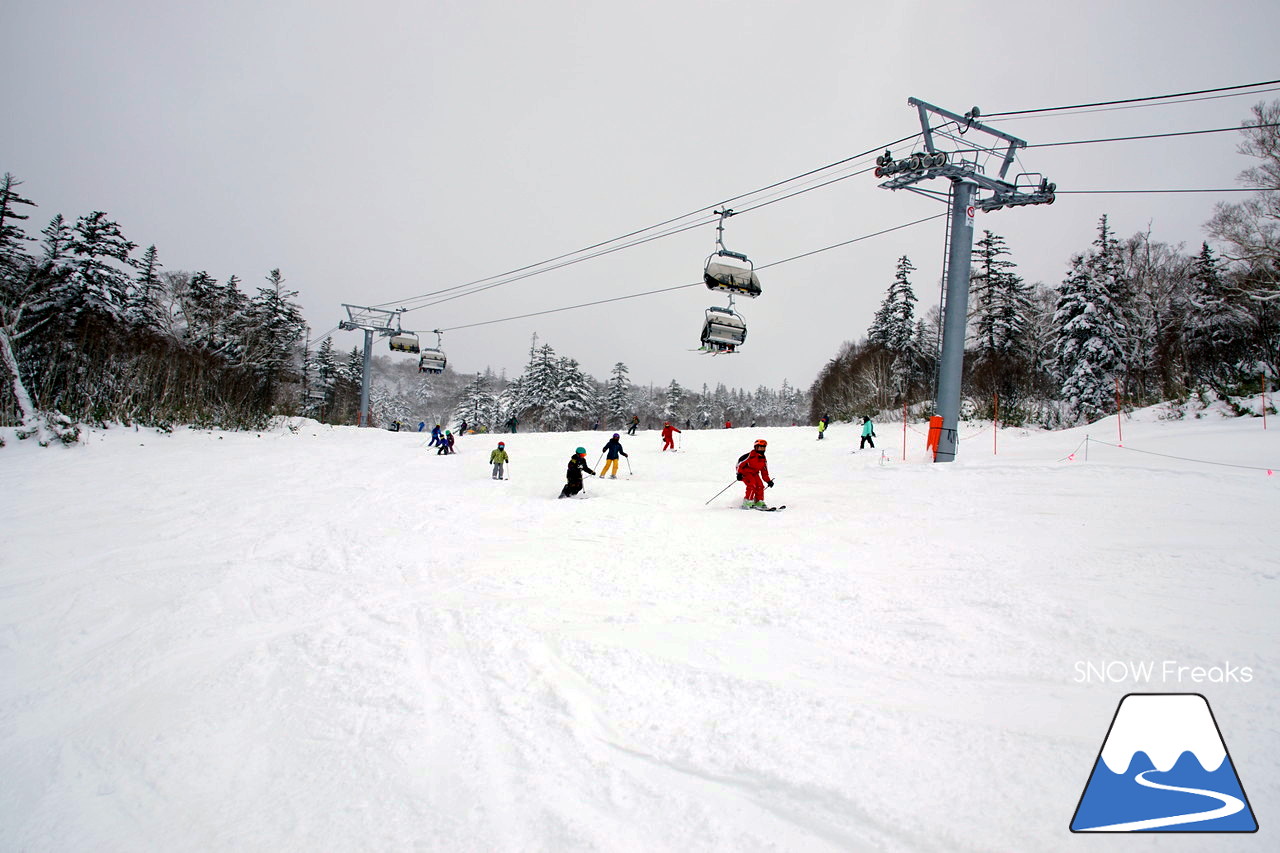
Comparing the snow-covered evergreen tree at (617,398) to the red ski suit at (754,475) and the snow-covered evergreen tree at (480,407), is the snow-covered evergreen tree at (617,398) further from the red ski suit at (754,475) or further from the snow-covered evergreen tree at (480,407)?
the red ski suit at (754,475)

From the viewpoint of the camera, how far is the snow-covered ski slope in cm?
271

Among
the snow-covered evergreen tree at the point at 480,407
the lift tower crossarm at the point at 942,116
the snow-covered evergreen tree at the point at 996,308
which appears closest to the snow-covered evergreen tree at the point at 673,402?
the snow-covered evergreen tree at the point at 480,407

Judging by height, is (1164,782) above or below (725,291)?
below

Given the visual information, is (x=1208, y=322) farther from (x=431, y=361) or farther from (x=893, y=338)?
(x=431, y=361)

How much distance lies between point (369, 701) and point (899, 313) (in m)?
Answer: 49.0

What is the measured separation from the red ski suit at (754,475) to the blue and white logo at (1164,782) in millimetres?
7305

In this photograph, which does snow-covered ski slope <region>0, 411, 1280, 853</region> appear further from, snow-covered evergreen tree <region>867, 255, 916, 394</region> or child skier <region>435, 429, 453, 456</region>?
snow-covered evergreen tree <region>867, 255, 916, 394</region>

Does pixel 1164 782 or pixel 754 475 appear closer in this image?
pixel 1164 782

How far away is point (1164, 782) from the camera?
2451 mm

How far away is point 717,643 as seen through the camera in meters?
4.49

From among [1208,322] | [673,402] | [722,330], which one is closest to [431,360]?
[722,330]

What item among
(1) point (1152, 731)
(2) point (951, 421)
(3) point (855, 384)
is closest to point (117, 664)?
(1) point (1152, 731)

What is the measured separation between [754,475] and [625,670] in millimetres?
6630

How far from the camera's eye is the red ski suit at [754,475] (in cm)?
1018
